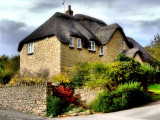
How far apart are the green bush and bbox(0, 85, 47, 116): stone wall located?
0.39m

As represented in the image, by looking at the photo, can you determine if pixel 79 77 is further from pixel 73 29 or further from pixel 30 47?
pixel 30 47

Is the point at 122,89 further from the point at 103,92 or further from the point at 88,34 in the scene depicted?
the point at 88,34

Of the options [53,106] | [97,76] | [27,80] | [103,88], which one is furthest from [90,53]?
[53,106]

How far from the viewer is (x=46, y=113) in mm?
13273

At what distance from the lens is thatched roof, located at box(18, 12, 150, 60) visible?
76.5ft

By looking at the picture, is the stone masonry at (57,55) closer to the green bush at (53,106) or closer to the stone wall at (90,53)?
the stone wall at (90,53)

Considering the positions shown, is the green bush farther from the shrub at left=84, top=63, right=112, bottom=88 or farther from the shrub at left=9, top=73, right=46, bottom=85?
the shrub at left=84, top=63, right=112, bottom=88

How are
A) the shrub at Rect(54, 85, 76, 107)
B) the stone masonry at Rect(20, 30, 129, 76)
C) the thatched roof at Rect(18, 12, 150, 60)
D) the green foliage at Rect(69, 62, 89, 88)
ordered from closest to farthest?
the shrub at Rect(54, 85, 76, 107) < the green foliage at Rect(69, 62, 89, 88) < the stone masonry at Rect(20, 30, 129, 76) < the thatched roof at Rect(18, 12, 150, 60)

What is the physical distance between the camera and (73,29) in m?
24.5

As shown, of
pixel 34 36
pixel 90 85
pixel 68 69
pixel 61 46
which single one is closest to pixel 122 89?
pixel 90 85

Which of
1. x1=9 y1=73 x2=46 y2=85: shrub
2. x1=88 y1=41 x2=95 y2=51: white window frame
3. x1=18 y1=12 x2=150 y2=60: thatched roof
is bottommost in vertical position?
x1=9 y1=73 x2=46 y2=85: shrub

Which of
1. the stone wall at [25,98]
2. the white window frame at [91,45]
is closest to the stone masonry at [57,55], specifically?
the white window frame at [91,45]

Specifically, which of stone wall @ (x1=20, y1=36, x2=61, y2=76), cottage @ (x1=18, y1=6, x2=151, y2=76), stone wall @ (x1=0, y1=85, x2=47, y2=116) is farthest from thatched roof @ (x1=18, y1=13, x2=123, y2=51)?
stone wall @ (x1=0, y1=85, x2=47, y2=116)

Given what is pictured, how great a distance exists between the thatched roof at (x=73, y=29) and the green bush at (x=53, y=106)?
9813 mm
